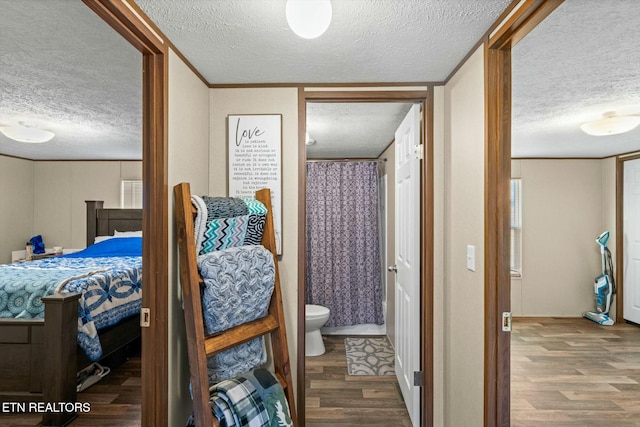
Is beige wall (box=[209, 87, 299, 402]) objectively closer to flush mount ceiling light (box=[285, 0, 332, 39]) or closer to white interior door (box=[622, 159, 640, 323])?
flush mount ceiling light (box=[285, 0, 332, 39])

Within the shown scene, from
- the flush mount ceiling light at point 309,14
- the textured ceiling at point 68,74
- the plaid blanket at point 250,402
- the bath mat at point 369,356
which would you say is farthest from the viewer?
the bath mat at point 369,356

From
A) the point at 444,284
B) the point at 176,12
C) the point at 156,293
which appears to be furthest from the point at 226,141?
the point at 444,284

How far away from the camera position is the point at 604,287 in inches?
191

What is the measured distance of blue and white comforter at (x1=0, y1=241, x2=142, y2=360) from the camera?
100 inches

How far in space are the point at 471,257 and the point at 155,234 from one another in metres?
1.43

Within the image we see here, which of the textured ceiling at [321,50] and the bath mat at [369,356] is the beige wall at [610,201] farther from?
the bath mat at [369,356]

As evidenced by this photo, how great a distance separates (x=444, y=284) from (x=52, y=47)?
7.80 ft

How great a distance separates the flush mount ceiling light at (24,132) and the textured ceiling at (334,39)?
7.21ft

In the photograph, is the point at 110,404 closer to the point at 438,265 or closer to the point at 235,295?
the point at 235,295

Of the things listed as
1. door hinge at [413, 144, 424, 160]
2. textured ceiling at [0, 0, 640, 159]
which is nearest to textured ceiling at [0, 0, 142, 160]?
textured ceiling at [0, 0, 640, 159]

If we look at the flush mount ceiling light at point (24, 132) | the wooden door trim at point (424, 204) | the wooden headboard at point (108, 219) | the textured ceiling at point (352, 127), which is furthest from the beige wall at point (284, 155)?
the wooden headboard at point (108, 219)

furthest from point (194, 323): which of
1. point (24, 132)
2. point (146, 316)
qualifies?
point (24, 132)

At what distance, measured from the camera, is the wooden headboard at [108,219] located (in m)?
5.02

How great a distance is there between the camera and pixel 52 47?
1733mm
